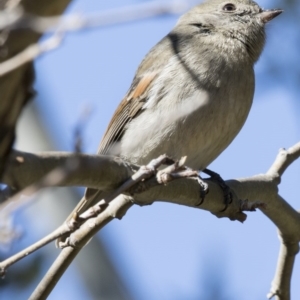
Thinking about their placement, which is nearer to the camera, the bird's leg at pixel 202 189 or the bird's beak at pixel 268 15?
the bird's leg at pixel 202 189

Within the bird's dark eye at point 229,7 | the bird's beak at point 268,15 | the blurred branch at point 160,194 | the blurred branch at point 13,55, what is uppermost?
the bird's dark eye at point 229,7

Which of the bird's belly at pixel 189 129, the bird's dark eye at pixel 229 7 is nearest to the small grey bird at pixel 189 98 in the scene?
the bird's belly at pixel 189 129

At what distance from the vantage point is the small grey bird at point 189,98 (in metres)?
5.27

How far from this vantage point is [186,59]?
221 inches

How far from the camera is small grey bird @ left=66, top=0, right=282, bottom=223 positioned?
5273mm

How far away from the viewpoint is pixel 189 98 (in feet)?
17.1

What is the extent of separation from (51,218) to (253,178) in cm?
206

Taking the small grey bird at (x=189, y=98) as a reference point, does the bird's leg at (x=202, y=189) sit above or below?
below

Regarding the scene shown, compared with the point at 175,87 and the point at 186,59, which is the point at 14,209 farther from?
the point at 186,59

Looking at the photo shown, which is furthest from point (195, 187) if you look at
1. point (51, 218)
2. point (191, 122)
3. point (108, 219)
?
point (51, 218)

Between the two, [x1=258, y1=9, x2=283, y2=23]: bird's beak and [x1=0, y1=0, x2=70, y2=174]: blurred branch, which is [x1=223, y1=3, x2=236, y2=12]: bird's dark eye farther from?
[x1=0, y1=0, x2=70, y2=174]: blurred branch

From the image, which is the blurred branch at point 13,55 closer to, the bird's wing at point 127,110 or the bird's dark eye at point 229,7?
the bird's wing at point 127,110

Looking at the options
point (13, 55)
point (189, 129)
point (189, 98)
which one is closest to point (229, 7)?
point (189, 98)

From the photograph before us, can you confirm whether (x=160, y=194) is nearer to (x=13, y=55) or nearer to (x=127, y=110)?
(x=127, y=110)
